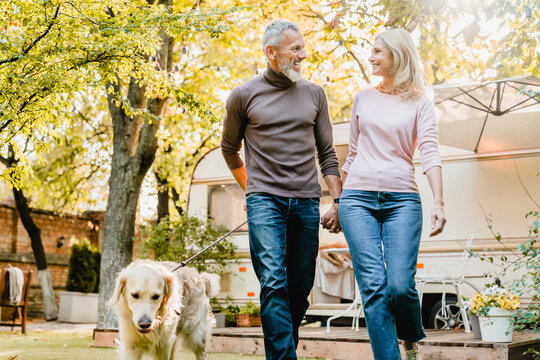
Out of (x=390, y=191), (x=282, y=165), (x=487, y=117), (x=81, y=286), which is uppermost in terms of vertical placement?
(x=487, y=117)

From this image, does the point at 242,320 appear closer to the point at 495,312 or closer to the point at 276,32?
the point at 495,312

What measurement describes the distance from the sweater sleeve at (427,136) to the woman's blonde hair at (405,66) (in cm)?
10

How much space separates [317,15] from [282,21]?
383 inches

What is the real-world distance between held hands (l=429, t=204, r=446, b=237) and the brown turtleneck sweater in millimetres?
649

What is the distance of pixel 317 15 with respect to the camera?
12.9 metres

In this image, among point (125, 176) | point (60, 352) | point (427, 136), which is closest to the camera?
point (427, 136)

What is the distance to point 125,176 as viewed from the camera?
9875 mm

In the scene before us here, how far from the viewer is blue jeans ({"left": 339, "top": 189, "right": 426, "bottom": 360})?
308 cm

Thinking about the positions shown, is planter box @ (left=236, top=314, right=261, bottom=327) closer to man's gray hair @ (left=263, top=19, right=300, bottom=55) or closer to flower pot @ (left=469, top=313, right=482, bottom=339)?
flower pot @ (left=469, top=313, right=482, bottom=339)

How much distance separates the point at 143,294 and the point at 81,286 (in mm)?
13398

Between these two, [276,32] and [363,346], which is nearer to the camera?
[276,32]

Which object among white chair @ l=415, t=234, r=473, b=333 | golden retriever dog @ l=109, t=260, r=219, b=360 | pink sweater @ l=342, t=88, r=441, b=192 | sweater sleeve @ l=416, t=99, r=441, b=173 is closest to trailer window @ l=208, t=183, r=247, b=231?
white chair @ l=415, t=234, r=473, b=333

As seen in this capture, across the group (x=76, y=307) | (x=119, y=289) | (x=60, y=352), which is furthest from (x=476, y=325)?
(x=76, y=307)

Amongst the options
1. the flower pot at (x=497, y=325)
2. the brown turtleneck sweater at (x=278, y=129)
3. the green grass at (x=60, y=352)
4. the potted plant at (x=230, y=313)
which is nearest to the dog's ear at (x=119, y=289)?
the brown turtleneck sweater at (x=278, y=129)
